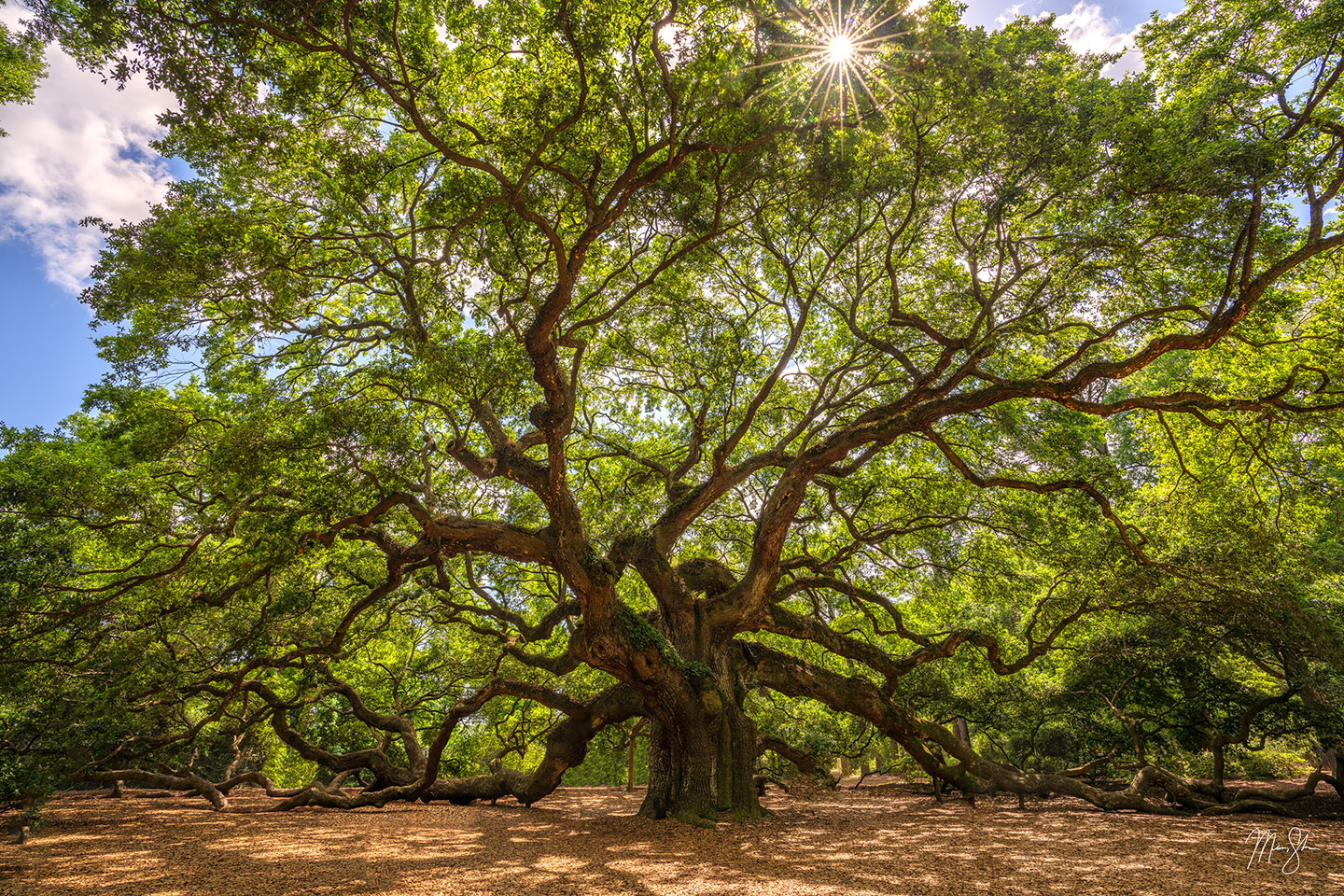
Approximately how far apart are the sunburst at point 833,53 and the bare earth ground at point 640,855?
7605 mm

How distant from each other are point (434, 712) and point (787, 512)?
1118 cm

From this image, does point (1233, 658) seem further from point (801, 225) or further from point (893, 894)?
point (801, 225)

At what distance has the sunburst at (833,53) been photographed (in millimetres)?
5816
